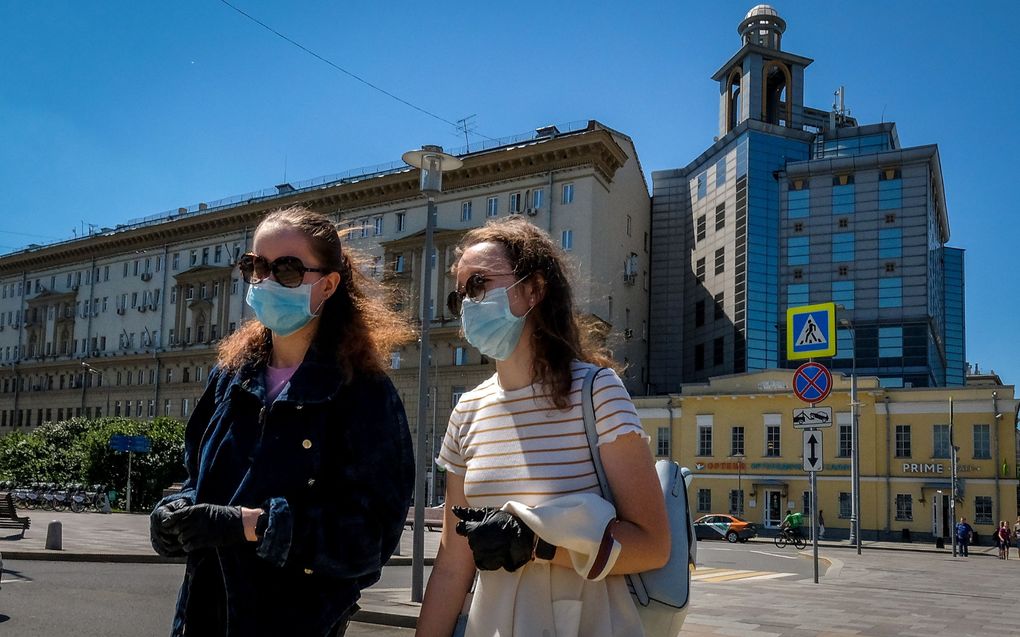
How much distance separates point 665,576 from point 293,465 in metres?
1.08

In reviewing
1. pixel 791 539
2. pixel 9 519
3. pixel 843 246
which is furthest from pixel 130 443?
pixel 843 246

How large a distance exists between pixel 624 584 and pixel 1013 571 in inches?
1174

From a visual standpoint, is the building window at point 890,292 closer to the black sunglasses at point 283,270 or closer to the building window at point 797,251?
the building window at point 797,251

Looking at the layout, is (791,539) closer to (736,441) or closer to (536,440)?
(736,441)

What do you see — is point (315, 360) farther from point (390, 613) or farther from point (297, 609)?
point (390, 613)

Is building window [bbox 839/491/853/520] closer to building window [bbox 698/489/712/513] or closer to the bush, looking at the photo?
building window [bbox 698/489/712/513]

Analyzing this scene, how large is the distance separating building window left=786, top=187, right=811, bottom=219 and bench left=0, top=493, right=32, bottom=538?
206ft

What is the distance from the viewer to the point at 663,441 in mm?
57969

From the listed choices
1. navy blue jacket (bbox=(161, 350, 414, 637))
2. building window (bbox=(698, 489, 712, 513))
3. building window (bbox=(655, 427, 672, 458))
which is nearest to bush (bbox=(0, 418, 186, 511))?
building window (bbox=(655, 427, 672, 458))

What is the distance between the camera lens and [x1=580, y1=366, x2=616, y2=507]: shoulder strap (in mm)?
2742

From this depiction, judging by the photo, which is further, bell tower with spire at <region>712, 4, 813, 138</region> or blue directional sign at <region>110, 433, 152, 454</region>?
bell tower with spire at <region>712, 4, 813, 138</region>

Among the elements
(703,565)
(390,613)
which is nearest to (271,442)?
(390,613)

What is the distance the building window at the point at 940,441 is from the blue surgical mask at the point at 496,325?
2031 inches

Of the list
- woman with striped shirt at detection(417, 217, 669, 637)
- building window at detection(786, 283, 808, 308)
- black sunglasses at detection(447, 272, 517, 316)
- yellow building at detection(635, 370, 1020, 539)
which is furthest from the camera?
building window at detection(786, 283, 808, 308)
